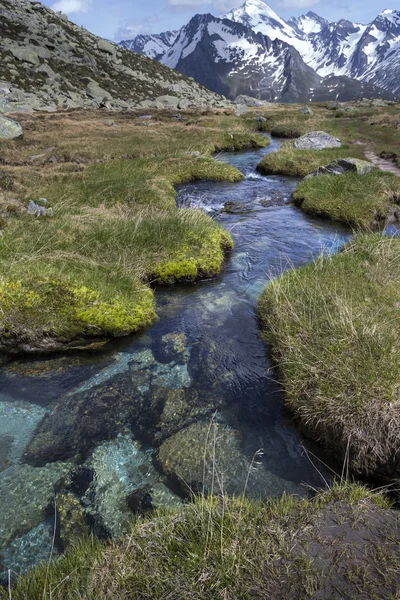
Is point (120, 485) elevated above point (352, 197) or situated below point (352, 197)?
below

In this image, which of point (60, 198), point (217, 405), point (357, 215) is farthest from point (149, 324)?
point (357, 215)

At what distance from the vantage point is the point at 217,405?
7.35m

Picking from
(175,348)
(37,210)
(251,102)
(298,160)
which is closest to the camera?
(175,348)

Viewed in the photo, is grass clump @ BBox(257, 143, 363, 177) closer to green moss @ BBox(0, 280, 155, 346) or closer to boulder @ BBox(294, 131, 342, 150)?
boulder @ BBox(294, 131, 342, 150)

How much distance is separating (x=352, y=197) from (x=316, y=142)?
54.1 feet

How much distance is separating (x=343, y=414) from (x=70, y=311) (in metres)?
6.60

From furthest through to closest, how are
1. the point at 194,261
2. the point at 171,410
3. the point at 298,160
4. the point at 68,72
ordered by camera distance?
the point at 68,72
the point at 298,160
the point at 194,261
the point at 171,410

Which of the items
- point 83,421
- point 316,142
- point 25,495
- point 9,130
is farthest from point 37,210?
point 316,142

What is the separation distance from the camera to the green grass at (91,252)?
9141 mm

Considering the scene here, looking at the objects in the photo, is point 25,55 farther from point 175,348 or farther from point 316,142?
point 175,348

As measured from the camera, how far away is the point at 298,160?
29.2 m

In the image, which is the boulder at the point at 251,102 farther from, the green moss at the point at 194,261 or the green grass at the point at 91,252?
the green moss at the point at 194,261

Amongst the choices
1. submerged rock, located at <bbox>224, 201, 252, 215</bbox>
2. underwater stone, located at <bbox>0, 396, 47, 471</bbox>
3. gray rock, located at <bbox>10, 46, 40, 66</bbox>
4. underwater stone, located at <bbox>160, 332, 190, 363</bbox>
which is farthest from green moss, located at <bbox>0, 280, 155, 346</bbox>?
gray rock, located at <bbox>10, 46, 40, 66</bbox>

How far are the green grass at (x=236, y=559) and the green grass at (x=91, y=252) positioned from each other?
5604mm
